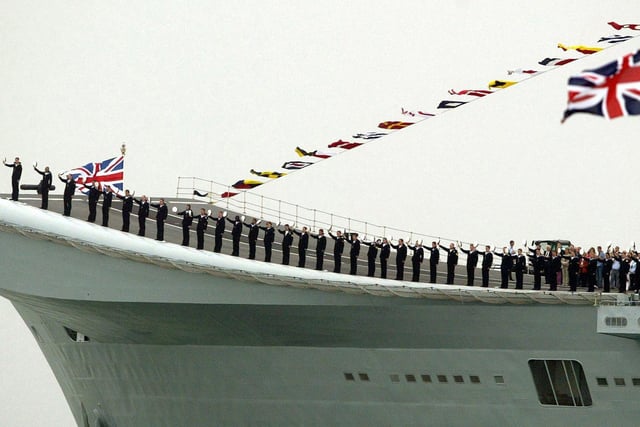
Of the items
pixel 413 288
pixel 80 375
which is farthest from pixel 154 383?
pixel 413 288

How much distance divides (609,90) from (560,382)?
37.3ft

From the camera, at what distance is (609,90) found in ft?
76.0

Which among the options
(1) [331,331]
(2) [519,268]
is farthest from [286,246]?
(2) [519,268]

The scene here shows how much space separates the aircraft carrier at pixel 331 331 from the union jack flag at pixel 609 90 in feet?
29.2

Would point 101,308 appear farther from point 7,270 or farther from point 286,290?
point 286,290

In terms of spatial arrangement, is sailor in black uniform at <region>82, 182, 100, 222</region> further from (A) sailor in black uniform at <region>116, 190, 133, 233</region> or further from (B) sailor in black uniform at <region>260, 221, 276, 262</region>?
(B) sailor in black uniform at <region>260, 221, 276, 262</region>

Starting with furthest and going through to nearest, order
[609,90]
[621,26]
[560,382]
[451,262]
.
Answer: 1. [451,262]
2. [560,382]
3. [621,26]
4. [609,90]

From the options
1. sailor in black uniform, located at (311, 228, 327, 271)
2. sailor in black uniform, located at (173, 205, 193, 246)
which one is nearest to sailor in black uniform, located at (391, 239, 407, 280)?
sailor in black uniform, located at (311, 228, 327, 271)

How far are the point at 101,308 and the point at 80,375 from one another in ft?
22.9

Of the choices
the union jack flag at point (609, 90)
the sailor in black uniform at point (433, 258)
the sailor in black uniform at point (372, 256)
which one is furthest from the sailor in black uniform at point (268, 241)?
the union jack flag at point (609, 90)

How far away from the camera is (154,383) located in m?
36.9

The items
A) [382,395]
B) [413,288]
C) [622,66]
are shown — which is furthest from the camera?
[382,395]

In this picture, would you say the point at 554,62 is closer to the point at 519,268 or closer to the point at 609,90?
the point at 519,268

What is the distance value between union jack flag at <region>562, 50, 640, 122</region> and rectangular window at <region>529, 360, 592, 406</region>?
35.5ft
